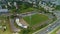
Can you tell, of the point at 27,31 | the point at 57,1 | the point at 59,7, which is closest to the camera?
the point at 27,31

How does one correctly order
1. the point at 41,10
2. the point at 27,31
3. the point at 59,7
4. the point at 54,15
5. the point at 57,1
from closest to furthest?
the point at 27,31 → the point at 54,15 → the point at 41,10 → the point at 59,7 → the point at 57,1

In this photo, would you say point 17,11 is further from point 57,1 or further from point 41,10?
point 57,1

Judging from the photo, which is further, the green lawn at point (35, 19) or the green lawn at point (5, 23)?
the green lawn at point (35, 19)

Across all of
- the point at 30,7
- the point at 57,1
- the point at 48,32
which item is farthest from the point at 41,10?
the point at 48,32

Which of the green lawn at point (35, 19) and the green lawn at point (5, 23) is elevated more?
the green lawn at point (5, 23)

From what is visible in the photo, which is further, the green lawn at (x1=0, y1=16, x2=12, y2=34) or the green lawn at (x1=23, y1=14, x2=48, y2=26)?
the green lawn at (x1=23, y1=14, x2=48, y2=26)

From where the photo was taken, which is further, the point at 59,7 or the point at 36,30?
the point at 59,7

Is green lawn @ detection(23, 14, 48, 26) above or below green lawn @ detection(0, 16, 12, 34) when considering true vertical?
below

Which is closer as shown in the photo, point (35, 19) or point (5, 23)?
point (5, 23)
